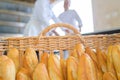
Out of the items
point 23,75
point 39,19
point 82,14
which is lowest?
point 23,75

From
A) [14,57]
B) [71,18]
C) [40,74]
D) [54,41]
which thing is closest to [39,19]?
[71,18]

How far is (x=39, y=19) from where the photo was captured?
168cm

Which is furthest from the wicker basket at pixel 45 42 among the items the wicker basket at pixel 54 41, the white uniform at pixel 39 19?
the white uniform at pixel 39 19

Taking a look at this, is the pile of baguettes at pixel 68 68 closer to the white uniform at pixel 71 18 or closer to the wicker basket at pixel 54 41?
the wicker basket at pixel 54 41

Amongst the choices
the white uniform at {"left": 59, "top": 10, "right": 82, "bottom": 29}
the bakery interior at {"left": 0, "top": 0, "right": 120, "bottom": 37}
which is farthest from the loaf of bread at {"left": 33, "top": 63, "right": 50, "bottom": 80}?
the white uniform at {"left": 59, "top": 10, "right": 82, "bottom": 29}

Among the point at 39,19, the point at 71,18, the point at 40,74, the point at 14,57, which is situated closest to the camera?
the point at 40,74

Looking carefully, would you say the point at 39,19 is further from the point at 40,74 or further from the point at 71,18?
the point at 40,74

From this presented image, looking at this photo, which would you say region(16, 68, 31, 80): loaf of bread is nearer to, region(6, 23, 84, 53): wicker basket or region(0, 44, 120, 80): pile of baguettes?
region(0, 44, 120, 80): pile of baguettes

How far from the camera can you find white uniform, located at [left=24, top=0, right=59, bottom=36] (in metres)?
1.64

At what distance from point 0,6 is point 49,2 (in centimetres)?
248

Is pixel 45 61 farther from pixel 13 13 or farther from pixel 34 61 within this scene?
pixel 13 13


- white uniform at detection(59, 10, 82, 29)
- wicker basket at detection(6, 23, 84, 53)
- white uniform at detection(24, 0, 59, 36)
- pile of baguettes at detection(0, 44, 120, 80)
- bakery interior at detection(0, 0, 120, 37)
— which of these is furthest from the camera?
bakery interior at detection(0, 0, 120, 37)

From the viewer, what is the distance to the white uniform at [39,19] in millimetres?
1643

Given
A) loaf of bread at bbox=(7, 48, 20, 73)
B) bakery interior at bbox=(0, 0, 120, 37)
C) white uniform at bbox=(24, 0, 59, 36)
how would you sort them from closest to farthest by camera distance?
loaf of bread at bbox=(7, 48, 20, 73)
white uniform at bbox=(24, 0, 59, 36)
bakery interior at bbox=(0, 0, 120, 37)
